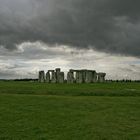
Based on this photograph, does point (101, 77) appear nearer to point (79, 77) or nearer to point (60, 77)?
point (79, 77)

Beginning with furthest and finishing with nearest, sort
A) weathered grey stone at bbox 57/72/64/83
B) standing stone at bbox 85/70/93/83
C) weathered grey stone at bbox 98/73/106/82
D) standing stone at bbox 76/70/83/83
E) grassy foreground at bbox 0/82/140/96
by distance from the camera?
1. weathered grey stone at bbox 98/73/106/82
2. standing stone at bbox 85/70/93/83
3. standing stone at bbox 76/70/83/83
4. weathered grey stone at bbox 57/72/64/83
5. grassy foreground at bbox 0/82/140/96

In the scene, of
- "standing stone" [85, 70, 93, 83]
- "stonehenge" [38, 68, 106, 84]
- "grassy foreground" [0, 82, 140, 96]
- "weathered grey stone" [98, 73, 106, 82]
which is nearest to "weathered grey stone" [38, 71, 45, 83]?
"stonehenge" [38, 68, 106, 84]

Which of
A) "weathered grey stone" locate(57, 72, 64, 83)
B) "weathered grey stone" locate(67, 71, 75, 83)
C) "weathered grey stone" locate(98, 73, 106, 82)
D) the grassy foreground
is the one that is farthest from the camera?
"weathered grey stone" locate(98, 73, 106, 82)

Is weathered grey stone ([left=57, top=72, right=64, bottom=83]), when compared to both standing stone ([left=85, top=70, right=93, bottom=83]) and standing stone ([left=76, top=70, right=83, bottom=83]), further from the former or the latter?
standing stone ([left=85, top=70, right=93, bottom=83])

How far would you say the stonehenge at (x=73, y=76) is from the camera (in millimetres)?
92125

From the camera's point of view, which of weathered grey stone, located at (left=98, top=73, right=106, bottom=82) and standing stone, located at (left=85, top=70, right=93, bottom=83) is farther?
weathered grey stone, located at (left=98, top=73, right=106, bottom=82)

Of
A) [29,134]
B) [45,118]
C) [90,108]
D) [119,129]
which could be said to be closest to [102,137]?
[119,129]

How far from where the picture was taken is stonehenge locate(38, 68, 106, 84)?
302ft

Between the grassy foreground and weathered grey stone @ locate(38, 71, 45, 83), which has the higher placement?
weathered grey stone @ locate(38, 71, 45, 83)

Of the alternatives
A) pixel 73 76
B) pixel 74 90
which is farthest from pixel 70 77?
pixel 74 90

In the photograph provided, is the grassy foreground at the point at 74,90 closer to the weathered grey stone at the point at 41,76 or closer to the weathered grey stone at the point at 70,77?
the weathered grey stone at the point at 70,77

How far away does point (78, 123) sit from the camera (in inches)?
655

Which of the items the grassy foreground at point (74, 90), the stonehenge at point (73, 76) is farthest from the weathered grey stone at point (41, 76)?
the grassy foreground at point (74, 90)

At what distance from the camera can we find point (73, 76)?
3656 inches
